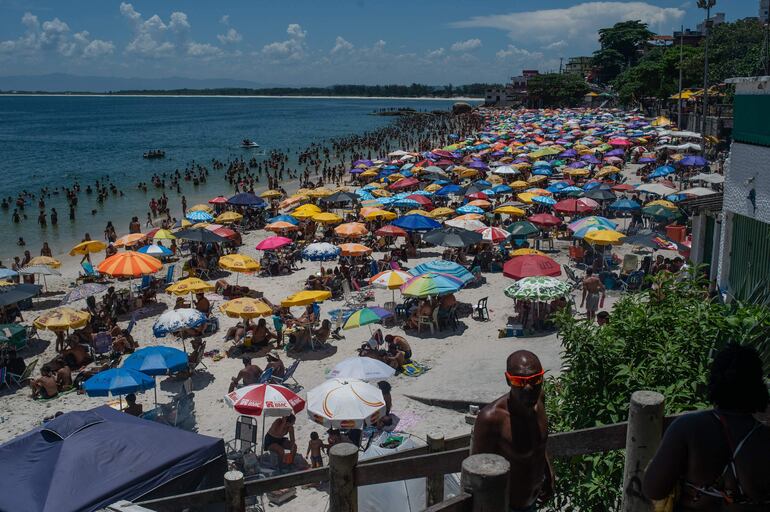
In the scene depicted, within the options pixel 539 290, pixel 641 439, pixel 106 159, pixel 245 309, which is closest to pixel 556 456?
pixel 641 439

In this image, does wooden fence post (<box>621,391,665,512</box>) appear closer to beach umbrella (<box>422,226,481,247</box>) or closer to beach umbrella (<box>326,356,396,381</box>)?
beach umbrella (<box>326,356,396,381</box>)

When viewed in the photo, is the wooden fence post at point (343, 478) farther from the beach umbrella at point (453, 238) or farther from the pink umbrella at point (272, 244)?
the pink umbrella at point (272, 244)

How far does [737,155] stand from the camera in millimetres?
8492

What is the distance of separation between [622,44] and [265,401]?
349 feet

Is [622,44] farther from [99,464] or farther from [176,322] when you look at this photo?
[99,464]

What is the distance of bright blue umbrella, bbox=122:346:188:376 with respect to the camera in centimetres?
998

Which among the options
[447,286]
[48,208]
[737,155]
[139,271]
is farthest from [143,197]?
[737,155]

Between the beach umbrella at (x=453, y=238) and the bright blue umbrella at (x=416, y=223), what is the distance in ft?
5.28

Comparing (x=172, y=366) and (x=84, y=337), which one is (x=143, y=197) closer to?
(x=84, y=337)

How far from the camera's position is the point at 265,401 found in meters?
8.23

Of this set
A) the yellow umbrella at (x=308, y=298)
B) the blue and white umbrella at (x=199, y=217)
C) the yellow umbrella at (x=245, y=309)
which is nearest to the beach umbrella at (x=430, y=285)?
the yellow umbrella at (x=308, y=298)

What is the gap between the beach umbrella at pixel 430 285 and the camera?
12.5 metres

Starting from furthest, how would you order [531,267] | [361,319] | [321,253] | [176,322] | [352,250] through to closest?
1. [352,250]
2. [321,253]
3. [531,267]
4. [176,322]
5. [361,319]

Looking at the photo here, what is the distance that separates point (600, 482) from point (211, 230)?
1629 centimetres
